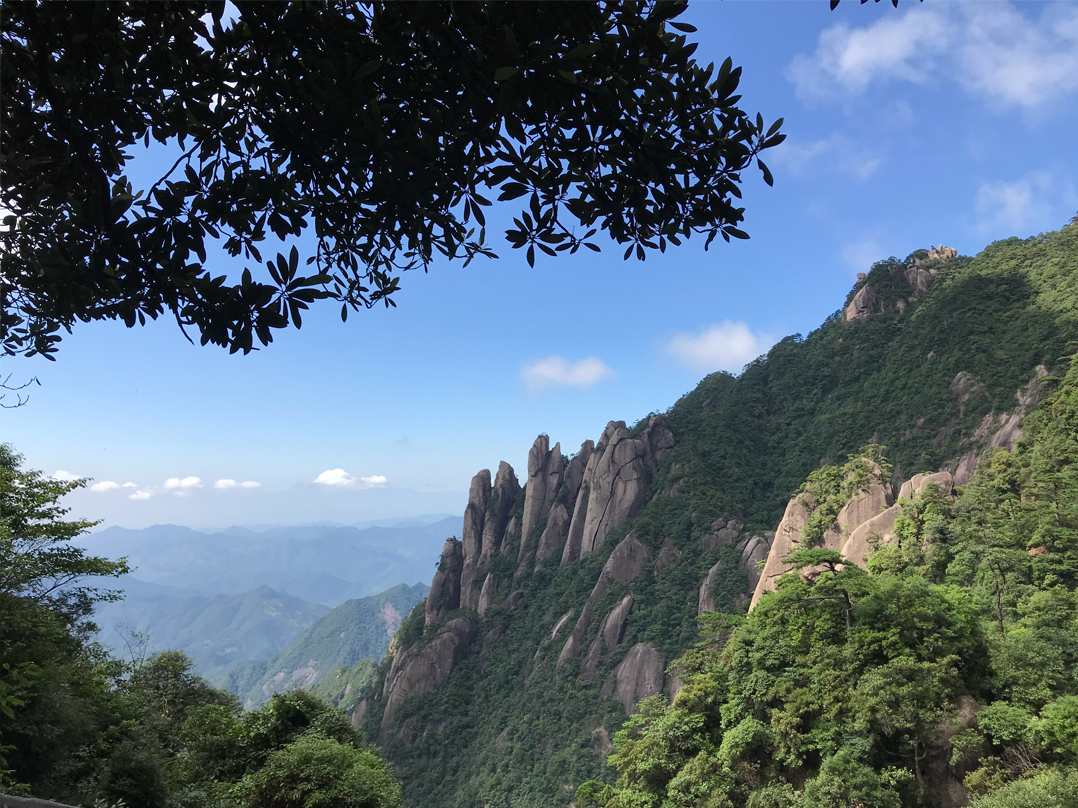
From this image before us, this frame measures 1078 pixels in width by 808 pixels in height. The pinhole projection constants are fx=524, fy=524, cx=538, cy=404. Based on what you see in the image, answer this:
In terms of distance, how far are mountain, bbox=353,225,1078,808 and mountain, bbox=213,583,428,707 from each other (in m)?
90.3

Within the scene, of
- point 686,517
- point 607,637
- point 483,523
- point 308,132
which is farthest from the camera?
point 483,523

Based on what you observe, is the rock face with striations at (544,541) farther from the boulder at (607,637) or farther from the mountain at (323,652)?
the mountain at (323,652)

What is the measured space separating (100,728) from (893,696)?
16083 mm

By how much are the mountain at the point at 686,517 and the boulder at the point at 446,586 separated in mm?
144

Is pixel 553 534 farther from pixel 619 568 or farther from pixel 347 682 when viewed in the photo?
pixel 347 682

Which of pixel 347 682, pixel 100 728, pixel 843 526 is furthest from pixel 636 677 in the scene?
pixel 347 682

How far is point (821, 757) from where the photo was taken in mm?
12828

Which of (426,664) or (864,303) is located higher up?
(864,303)

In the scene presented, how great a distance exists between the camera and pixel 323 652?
145 metres

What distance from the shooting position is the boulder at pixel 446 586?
5003 centimetres

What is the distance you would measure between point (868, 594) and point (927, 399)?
32.2m

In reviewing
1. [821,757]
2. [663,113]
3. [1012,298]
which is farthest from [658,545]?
[663,113]

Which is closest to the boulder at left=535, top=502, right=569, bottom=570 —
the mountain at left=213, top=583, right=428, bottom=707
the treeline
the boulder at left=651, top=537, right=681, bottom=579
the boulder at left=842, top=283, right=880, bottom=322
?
the boulder at left=651, top=537, right=681, bottom=579

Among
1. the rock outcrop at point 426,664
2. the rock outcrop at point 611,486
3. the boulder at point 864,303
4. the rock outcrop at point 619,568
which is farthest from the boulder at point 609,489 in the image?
the boulder at point 864,303
